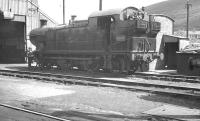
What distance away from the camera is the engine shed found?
30.0m

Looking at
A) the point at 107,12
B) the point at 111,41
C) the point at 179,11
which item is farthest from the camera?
the point at 179,11

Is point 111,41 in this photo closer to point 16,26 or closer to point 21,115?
point 21,115

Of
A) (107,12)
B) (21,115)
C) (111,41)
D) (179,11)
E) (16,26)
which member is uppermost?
(179,11)

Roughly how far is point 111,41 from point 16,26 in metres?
17.1

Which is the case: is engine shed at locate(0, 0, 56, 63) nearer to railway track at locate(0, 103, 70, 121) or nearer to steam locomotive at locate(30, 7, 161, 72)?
steam locomotive at locate(30, 7, 161, 72)

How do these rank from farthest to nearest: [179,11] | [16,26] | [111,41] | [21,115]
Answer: [179,11], [16,26], [111,41], [21,115]

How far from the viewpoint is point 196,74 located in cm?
1714

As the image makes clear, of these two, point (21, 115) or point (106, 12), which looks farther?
Answer: point (106, 12)

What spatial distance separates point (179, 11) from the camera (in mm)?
130250

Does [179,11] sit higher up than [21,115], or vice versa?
[179,11]

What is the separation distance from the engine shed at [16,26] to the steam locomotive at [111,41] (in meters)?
9.80

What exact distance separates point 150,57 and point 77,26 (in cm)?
515

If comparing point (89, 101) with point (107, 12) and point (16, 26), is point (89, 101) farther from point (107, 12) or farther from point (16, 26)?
point (16, 26)

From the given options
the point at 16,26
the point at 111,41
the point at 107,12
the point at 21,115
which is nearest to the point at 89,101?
the point at 21,115
